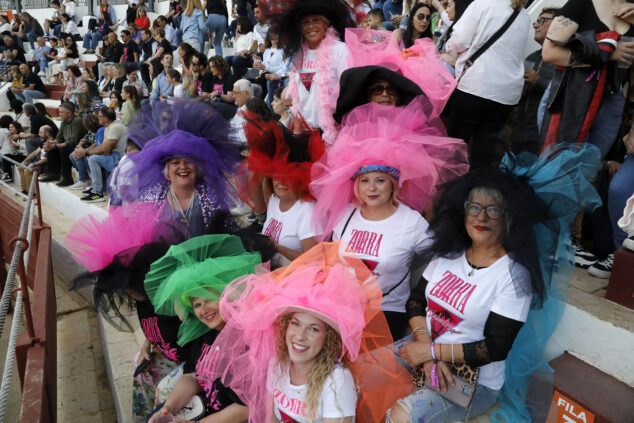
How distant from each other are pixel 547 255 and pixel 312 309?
120 cm

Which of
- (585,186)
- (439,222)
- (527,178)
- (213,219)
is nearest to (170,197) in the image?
(213,219)

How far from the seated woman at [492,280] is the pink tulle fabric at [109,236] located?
171 centimetres

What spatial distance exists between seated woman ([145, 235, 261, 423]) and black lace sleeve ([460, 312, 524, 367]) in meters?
1.15

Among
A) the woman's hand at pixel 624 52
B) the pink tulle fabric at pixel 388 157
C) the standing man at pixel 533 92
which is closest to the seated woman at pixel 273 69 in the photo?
the standing man at pixel 533 92

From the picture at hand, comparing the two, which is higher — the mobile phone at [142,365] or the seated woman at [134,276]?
the seated woman at [134,276]

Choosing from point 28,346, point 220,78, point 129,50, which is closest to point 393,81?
point 28,346

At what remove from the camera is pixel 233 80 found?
752 centimetres

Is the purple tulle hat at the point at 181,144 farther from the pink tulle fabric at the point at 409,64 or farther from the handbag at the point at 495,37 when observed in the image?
the handbag at the point at 495,37

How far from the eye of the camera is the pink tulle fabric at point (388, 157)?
9.09 feet

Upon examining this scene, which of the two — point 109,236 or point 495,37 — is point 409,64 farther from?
point 109,236

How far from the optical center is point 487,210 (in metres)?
2.30

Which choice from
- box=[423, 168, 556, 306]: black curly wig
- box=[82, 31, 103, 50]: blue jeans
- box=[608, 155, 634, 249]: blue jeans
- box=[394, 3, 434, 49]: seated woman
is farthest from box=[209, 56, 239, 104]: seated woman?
box=[82, 31, 103, 50]: blue jeans

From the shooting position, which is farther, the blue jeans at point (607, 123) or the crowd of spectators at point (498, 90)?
the blue jeans at point (607, 123)

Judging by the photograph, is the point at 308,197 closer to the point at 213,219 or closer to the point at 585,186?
the point at 213,219
